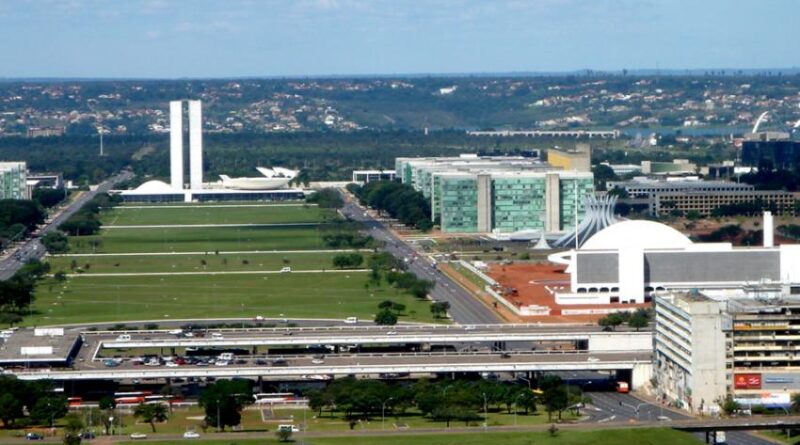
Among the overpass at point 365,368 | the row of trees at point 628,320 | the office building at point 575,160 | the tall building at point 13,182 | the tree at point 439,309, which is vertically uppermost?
the office building at point 575,160

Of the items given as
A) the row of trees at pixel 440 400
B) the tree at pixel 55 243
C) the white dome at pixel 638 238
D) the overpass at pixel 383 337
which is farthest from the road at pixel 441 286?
the row of trees at pixel 440 400

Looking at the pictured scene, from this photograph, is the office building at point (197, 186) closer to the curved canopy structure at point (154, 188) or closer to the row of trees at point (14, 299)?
the curved canopy structure at point (154, 188)

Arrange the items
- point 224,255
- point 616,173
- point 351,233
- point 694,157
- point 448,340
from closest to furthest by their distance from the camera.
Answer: point 448,340 → point 224,255 → point 351,233 → point 616,173 → point 694,157

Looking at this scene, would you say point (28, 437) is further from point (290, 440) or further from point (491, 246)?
point (491, 246)

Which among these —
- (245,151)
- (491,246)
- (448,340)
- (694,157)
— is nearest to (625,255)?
(448,340)

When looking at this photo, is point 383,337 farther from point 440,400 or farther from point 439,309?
point 439,309

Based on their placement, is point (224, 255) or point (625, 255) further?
point (224, 255)
